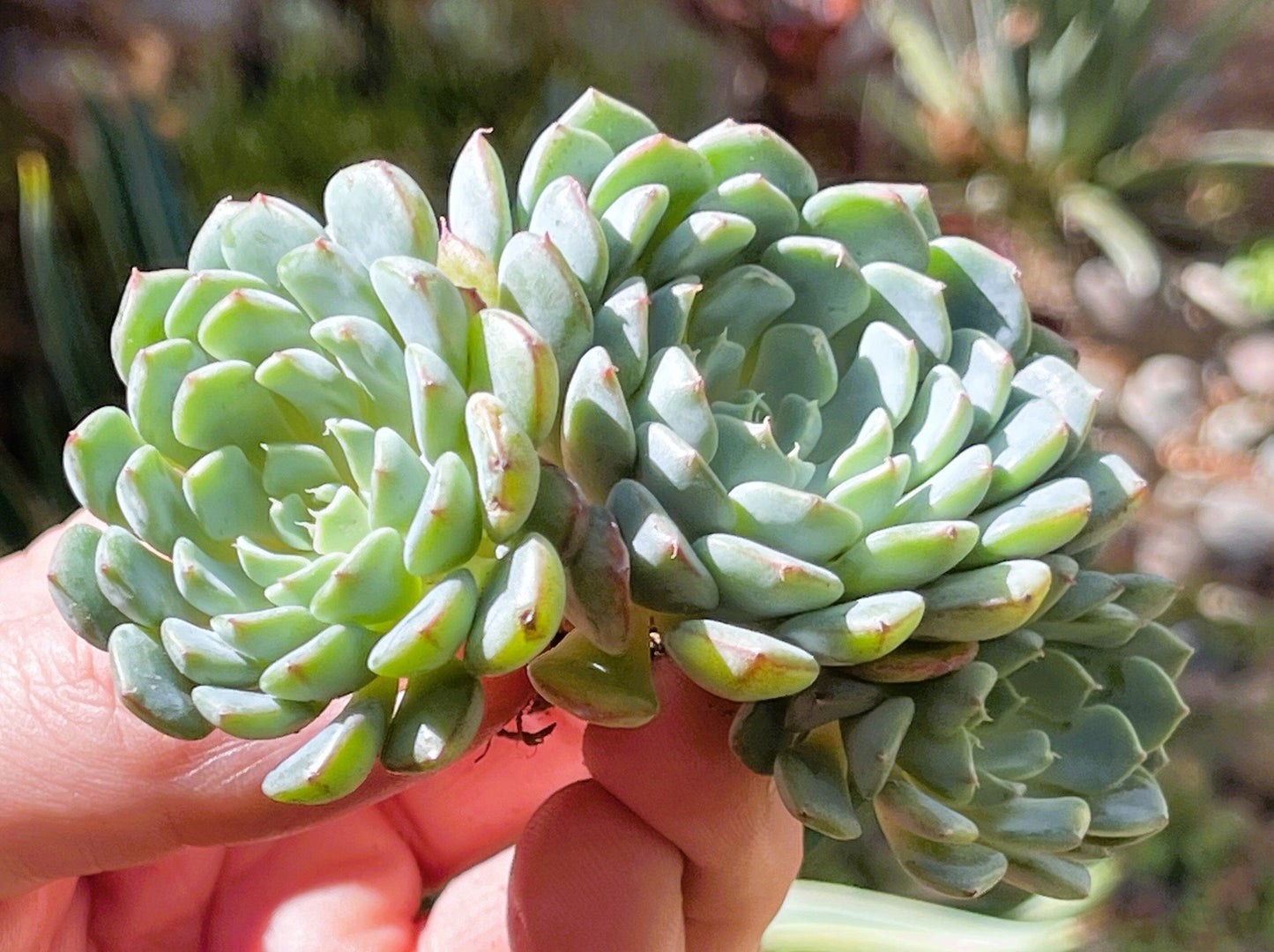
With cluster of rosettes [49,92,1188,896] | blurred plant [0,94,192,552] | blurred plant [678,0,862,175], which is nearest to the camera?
cluster of rosettes [49,92,1188,896]

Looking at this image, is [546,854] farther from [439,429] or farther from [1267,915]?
[1267,915]

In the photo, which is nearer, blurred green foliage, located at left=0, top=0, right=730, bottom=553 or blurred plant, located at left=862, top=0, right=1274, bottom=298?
blurred green foliage, located at left=0, top=0, right=730, bottom=553

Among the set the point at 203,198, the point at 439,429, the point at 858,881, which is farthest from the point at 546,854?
the point at 203,198

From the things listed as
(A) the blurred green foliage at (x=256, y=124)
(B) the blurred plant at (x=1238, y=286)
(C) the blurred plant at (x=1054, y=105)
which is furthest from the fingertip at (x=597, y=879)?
(B) the blurred plant at (x=1238, y=286)

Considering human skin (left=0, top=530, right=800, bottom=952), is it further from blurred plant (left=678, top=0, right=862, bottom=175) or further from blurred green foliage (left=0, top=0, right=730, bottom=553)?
blurred plant (left=678, top=0, right=862, bottom=175)

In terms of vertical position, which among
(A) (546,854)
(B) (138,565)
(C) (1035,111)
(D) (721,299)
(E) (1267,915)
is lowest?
(E) (1267,915)

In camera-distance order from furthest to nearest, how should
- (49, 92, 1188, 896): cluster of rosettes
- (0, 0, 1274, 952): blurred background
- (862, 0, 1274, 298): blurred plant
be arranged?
(862, 0, 1274, 298): blurred plant < (0, 0, 1274, 952): blurred background < (49, 92, 1188, 896): cluster of rosettes

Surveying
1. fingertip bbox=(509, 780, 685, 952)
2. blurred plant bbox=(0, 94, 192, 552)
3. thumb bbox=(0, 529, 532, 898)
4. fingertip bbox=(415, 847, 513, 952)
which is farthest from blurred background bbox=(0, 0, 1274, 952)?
fingertip bbox=(509, 780, 685, 952)

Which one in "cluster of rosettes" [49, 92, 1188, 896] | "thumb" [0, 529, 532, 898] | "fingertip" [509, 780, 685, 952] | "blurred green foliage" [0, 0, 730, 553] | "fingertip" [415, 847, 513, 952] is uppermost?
"blurred green foliage" [0, 0, 730, 553]

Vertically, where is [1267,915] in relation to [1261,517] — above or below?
below
